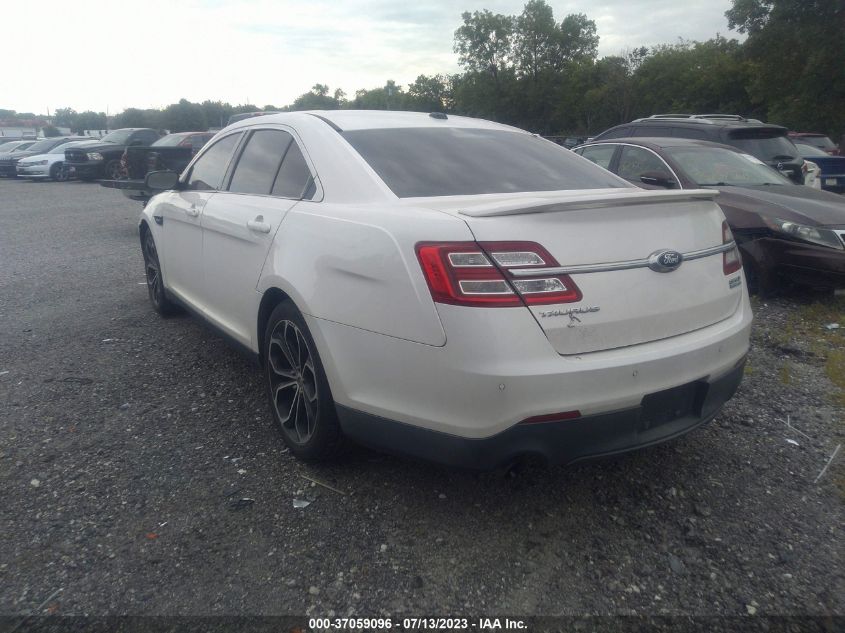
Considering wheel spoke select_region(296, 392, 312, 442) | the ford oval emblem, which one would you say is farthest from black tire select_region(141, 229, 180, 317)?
the ford oval emblem

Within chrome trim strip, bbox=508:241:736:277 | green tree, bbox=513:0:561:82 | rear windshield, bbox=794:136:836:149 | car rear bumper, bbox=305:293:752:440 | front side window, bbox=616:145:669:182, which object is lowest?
rear windshield, bbox=794:136:836:149

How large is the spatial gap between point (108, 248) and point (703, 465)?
874 cm

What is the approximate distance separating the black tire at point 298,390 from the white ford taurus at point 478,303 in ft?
0.04

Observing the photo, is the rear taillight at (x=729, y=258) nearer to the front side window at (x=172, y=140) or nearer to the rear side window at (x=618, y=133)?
the rear side window at (x=618, y=133)

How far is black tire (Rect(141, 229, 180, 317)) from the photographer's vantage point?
18.3ft

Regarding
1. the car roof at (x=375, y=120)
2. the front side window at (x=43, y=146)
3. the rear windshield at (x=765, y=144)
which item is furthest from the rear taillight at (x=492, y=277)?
the front side window at (x=43, y=146)

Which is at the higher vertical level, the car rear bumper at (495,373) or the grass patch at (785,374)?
the car rear bumper at (495,373)

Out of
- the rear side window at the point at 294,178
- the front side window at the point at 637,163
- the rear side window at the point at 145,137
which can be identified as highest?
the rear side window at the point at 294,178

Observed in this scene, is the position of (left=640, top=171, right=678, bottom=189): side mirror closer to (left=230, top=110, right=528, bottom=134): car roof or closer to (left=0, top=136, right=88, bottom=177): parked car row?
(left=230, top=110, right=528, bottom=134): car roof

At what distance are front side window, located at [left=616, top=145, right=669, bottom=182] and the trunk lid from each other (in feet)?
14.6

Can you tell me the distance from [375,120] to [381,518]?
2.06 metres

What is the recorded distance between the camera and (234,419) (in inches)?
150

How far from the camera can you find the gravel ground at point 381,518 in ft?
7.79

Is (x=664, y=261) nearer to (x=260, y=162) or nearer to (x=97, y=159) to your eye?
(x=260, y=162)
